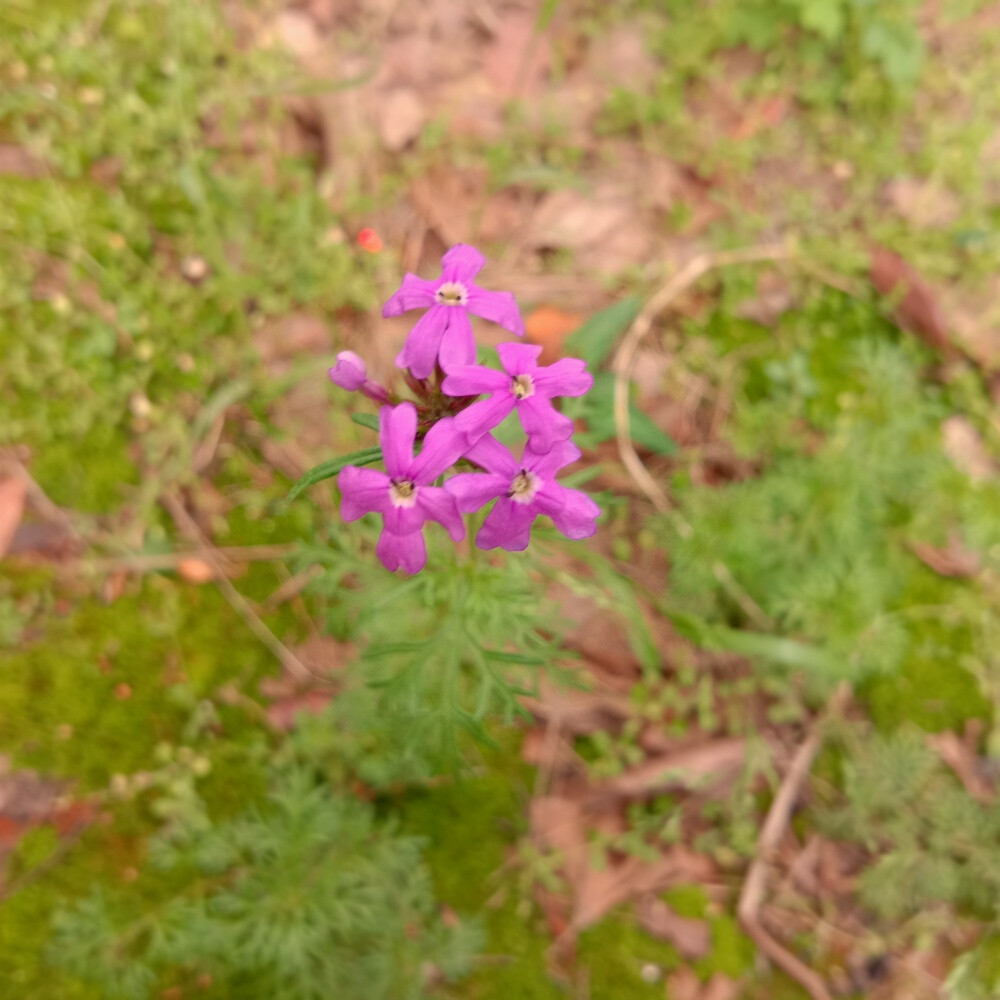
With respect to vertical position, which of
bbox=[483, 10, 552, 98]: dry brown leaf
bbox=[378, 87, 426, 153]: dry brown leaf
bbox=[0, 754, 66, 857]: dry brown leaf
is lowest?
bbox=[0, 754, 66, 857]: dry brown leaf

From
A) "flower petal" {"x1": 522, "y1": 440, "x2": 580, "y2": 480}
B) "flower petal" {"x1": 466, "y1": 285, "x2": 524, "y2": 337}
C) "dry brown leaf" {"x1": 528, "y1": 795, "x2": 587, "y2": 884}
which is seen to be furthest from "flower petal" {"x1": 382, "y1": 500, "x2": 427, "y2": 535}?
"dry brown leaf" {"x1": 528, "y1": 795, "x2": 587, "y2": 884}

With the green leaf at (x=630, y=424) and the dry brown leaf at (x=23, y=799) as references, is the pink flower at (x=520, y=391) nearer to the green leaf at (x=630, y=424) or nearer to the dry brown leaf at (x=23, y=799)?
the green leaf at (x=630, y=424)

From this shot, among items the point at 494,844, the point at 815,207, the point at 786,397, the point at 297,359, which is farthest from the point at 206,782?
the point at 815,207

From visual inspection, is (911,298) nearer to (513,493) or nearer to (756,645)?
(756,645)

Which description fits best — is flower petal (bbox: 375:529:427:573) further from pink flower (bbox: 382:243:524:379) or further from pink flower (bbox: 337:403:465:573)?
pink flower (bbox: 382:243:524:379)

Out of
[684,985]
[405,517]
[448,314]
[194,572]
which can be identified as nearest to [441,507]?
[405,517]

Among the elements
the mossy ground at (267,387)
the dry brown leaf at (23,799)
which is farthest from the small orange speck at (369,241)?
the dry brown leaf at (23,799)
